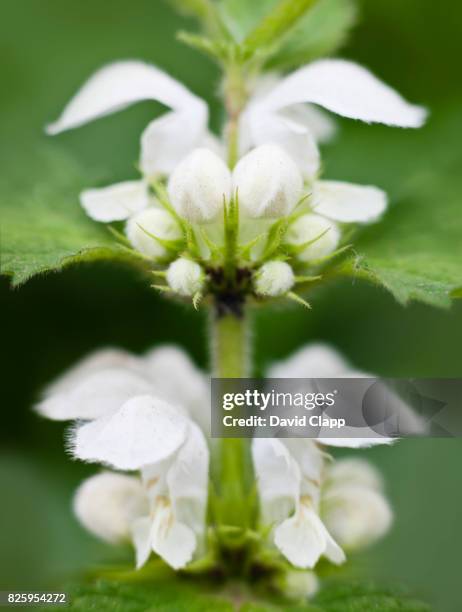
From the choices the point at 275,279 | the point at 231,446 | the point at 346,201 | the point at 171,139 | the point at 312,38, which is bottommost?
the point at 231,446

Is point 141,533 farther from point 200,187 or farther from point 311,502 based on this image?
point 200,187

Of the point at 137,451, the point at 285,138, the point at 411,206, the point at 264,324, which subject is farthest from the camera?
the point at 264,324

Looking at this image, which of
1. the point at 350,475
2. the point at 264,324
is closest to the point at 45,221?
the point at 350,475

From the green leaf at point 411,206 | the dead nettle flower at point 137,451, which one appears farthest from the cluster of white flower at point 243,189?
the dead nettle flower at point 137,451

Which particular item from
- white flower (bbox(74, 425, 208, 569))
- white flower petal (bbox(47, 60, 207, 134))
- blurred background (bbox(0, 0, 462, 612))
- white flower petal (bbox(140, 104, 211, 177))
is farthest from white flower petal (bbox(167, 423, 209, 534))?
blurred background (bbox(0, 0, 462, 612))

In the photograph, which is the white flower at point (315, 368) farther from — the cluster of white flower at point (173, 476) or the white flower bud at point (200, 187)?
the white flower bud at point (200, 187)

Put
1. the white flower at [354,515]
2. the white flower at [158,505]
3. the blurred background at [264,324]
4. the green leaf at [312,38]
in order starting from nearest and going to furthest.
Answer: the white flower at [158,505] → the white flower at [354,515] → the green leaf at [312,38] → the blurred background at [264,324]

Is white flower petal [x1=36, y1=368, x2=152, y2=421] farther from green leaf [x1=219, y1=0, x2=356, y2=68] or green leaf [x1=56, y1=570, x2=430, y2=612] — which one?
green leaf [x1=219, y1=0, x2=356, y2=68]
